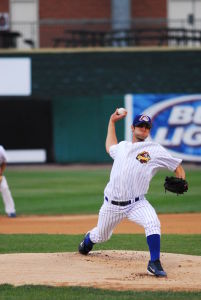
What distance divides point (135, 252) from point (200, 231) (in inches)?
152

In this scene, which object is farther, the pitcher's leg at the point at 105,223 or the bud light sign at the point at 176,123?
the bud light sign at the point at 176,123

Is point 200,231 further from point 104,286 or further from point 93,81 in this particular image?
point 93,81

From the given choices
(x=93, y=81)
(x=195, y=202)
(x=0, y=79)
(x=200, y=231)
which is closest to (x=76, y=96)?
(x=93, y=81)

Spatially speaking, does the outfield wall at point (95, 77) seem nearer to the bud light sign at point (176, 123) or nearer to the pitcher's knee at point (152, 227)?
the bud light sign at point (176, 123)

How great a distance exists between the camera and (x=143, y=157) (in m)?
8.91

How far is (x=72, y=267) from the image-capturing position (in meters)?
9.05

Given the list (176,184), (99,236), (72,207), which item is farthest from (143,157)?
(72,207)

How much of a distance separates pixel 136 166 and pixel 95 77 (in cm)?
2114

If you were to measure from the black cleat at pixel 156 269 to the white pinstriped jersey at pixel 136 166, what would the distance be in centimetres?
77

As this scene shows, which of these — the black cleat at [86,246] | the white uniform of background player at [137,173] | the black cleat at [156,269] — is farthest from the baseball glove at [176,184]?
the black cleat at [86,246]

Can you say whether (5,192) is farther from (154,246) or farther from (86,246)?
(154,246)

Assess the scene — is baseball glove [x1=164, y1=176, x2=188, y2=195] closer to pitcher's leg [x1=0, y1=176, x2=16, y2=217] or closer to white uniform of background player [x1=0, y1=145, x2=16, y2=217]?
white uniform of background player [x1=0, y1=145, x2=16, y2=217]

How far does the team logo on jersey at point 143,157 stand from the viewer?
29.2 feet

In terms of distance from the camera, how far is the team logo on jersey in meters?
8.91
